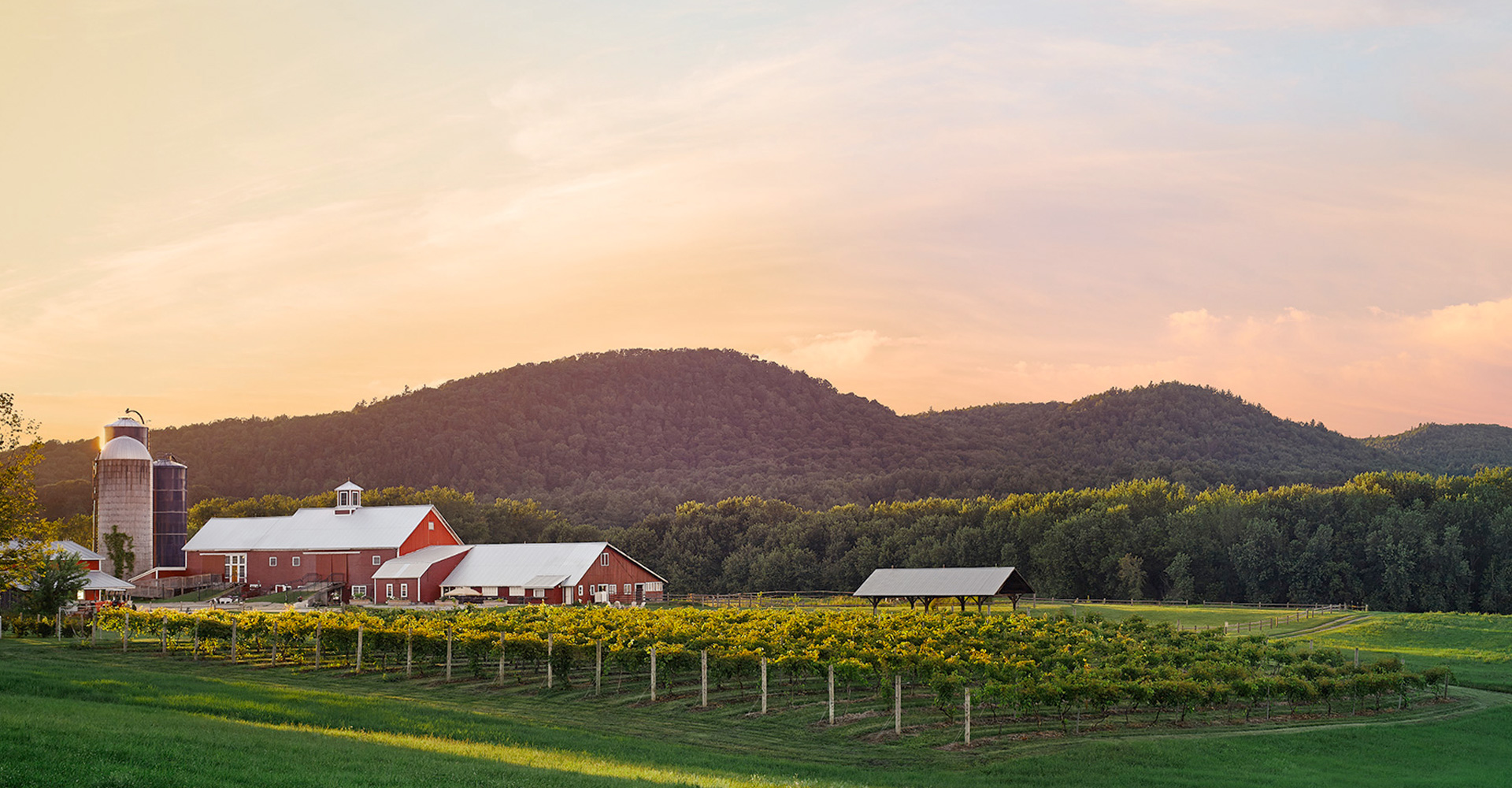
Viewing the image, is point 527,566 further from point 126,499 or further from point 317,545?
point 126,499

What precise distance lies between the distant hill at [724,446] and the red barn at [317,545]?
173ft

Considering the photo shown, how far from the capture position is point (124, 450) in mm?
72562

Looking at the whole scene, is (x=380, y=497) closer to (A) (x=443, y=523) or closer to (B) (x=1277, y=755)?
(A) (x=443, y=523)

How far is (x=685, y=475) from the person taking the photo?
169 metres

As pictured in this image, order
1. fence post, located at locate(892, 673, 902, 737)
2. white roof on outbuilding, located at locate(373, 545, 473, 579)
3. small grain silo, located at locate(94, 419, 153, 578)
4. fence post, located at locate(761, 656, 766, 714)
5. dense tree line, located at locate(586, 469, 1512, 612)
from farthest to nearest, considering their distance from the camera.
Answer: dense tree line, located at locate(586, 469, 1512, 612), small grain silo, located at locate(94, 419, 153, 578), white roof on outbuilding, located at locate(373, 545, 473, 579), fence post, located at locate(761, 656, 766, 714), fence post, located at locate(892, 673, 902, 737)

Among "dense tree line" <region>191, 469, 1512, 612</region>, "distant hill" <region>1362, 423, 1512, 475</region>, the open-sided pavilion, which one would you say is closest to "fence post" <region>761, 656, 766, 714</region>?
the open-sided pavilion

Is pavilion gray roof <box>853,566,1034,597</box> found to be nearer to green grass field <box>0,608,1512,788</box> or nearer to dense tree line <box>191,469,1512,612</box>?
dense tree line <box>191,469,1512,612</box>

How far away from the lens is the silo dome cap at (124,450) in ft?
237

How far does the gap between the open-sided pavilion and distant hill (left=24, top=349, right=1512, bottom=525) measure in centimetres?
6053

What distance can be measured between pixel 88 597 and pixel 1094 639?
5220cm

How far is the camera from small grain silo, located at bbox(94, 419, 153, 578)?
236 feet

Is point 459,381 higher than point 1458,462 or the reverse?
higher

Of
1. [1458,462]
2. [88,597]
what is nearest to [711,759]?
[88,597]

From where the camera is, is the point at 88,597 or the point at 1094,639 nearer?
the point at 1094,639
